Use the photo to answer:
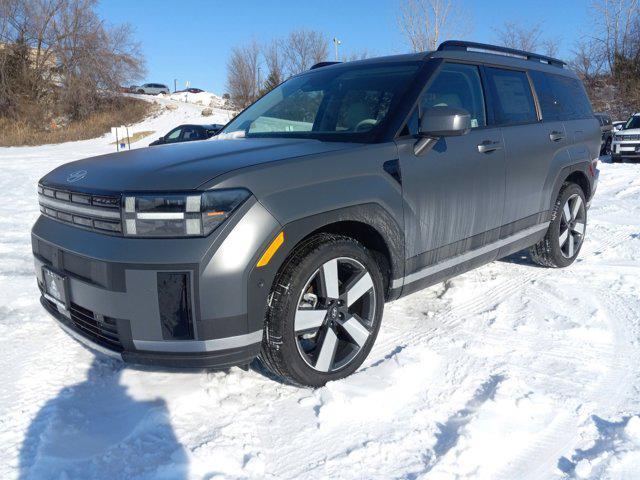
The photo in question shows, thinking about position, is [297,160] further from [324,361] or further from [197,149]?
[324,361]

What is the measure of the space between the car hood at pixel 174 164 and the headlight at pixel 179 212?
0.06 m

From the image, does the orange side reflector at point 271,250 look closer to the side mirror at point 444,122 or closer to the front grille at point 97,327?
the front grille at point 97,327

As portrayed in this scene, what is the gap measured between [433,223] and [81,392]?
2.21m

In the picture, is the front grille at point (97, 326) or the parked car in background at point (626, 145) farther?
the parked car in background at point (626, 145)

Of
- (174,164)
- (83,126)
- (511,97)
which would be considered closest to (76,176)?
(174,164)

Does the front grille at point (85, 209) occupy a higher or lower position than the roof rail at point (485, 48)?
→ lower

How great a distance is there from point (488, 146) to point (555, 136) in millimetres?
1164

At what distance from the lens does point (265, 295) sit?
8.14ft

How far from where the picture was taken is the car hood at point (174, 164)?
96.3 inches

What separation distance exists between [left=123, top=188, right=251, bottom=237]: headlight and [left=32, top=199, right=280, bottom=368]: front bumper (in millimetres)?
40

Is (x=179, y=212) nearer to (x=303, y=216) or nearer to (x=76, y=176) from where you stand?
(x=303, y=216)

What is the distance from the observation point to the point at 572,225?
5090 mm

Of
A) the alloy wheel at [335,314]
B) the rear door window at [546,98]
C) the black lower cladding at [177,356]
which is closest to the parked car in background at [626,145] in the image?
the rear door window at [546,98]

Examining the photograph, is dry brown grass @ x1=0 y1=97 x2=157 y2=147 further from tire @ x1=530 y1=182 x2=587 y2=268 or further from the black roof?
tire @ x1=530 y1=182 x2=587 y2=268
